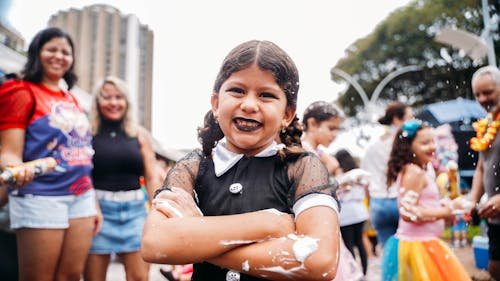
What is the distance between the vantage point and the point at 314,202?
1.10 meters

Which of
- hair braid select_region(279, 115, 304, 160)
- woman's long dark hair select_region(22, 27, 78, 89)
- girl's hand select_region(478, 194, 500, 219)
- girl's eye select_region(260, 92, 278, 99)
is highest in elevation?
woman's long dark hair select_region(22, 27, 78, 89)

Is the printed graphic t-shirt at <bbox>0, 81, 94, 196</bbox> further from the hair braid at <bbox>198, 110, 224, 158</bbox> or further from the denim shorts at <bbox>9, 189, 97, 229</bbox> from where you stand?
the hair braid at <bbox>198, 110, 224, 158</bbox>

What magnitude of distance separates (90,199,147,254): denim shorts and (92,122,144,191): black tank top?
11 cm

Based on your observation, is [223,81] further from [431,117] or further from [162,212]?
[431,117]

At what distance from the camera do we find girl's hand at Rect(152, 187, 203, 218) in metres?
1.09

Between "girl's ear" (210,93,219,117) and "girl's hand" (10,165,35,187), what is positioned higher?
"girl's ear" (210,93,219,117)

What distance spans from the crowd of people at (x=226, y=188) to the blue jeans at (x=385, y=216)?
1 cm

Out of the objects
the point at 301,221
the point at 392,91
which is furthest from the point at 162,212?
the point at 392,91

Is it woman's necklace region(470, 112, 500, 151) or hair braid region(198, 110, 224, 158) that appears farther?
woman's necklace region(470, 112, 500, 151)

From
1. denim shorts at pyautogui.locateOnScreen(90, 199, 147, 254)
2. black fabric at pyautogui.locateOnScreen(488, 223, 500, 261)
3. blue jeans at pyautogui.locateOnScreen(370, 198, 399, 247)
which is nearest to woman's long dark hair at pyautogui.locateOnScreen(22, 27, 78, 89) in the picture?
denim shorts at pyautogui.locateOnScreen(90, 199, 147, 254)

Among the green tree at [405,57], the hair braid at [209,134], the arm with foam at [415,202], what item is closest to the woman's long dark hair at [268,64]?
the hair braid at [209,134]

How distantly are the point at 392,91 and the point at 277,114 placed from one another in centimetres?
2074

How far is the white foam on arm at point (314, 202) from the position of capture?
43.2 inches

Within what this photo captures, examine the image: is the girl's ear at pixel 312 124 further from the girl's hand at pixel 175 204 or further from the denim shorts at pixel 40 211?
the girl's hand at pixel 175 204
